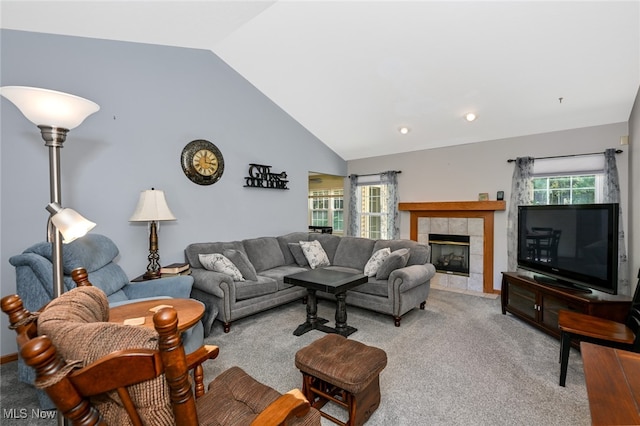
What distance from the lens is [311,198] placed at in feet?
31.4

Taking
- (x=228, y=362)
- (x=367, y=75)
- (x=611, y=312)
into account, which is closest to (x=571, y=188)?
(x=611, y=312)

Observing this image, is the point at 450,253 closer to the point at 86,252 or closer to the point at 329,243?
the point at 329,243

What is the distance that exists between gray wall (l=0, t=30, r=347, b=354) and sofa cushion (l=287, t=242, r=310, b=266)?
18.2 inches

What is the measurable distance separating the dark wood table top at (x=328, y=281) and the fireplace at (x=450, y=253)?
2597 mm

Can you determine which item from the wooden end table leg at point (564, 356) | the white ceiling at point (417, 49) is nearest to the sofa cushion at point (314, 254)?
the white ceiling at point (417, 49)

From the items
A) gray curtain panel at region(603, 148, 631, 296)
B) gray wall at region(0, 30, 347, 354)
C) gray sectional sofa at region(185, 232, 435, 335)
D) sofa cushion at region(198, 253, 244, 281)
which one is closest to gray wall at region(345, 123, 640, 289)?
gray curtain panel at region(603, 148, 631, 296)

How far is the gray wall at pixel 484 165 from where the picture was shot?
3.89m

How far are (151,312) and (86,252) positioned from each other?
1186 millimetres

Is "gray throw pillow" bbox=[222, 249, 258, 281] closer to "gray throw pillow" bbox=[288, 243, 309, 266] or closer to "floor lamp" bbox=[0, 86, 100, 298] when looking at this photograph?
"gray throw pillow" bbox=[288, 243, 309, 266]

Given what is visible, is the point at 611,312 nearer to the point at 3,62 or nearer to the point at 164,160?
the point at 164,160

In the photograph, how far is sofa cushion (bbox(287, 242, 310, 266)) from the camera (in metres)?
4.59

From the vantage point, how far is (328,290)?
2922 millimetres

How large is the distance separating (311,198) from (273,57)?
6023mm
